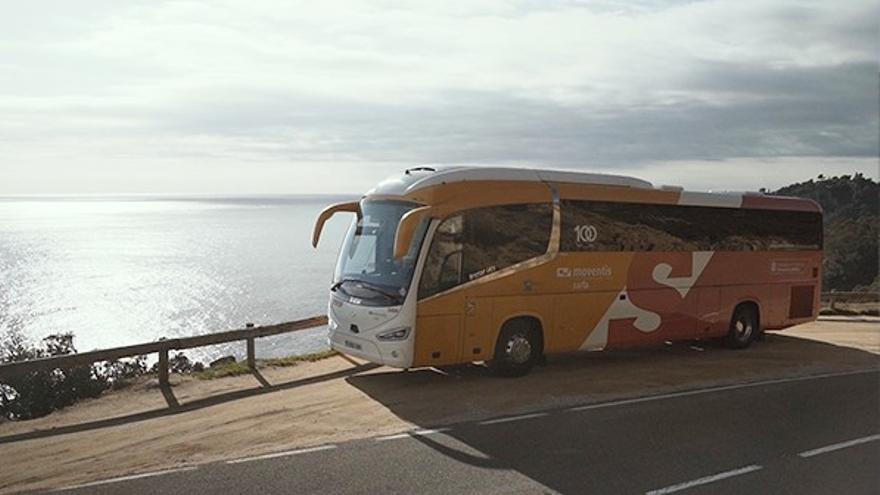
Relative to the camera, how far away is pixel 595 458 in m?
8.74

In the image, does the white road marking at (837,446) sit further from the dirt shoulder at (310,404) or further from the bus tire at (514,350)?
the bus tire at (514,350)

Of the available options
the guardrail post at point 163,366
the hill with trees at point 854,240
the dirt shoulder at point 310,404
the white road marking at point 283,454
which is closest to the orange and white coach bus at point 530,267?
the dirt shoulder at point 310,404

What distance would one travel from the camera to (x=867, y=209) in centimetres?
4412

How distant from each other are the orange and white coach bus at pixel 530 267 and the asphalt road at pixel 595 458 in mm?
2240

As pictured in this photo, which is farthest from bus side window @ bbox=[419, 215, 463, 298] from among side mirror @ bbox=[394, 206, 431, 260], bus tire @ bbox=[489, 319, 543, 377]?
bus tire @ bbox=[489, 319, 543, 377]

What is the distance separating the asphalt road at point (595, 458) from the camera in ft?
25.5

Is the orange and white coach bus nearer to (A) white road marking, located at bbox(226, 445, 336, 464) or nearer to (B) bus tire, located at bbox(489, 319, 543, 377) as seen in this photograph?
(B) bus tire, located at bbox(489, 319, 543, 377)

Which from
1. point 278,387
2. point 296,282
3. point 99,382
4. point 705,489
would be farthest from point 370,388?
point 296,282

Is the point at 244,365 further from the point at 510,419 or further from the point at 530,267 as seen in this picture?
the point at 510,419

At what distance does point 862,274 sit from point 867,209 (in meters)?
3.77

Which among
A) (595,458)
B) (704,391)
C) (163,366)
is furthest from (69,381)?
(704,391)

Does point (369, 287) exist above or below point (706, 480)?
above

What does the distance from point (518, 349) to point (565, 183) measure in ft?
10.3

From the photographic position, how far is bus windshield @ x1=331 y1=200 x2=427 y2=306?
1214cm
